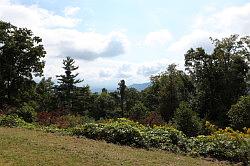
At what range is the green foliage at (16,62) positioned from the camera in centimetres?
4144

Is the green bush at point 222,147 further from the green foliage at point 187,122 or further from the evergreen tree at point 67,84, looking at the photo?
the evergreen tree at point 67,84

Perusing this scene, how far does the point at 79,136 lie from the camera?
17219mm

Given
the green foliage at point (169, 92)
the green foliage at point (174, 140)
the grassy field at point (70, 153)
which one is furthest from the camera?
the green foliage at point (169, 92)

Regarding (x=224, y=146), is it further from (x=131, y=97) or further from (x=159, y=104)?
(x=131, y=97)

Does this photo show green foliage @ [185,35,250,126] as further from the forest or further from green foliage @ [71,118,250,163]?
green foliage @ [71,118,250,163]

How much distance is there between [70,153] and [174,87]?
123ft

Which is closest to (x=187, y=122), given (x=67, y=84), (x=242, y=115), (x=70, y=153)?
(x=242, y=115)

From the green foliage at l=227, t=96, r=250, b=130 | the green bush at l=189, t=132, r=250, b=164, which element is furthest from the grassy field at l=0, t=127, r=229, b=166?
the green foliage at l=227, t=96, r=250, b=130

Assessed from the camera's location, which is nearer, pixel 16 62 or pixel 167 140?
pixel 167 140

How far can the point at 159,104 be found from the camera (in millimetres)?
52094

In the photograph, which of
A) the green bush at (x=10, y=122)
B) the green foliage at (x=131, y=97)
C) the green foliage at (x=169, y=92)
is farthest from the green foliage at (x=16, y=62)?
the green foliage at (x=131, y=97)

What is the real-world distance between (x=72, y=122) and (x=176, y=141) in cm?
644

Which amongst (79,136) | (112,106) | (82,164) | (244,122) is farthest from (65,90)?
(82,164)

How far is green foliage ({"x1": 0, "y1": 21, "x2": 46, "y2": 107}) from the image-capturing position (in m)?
41.4
